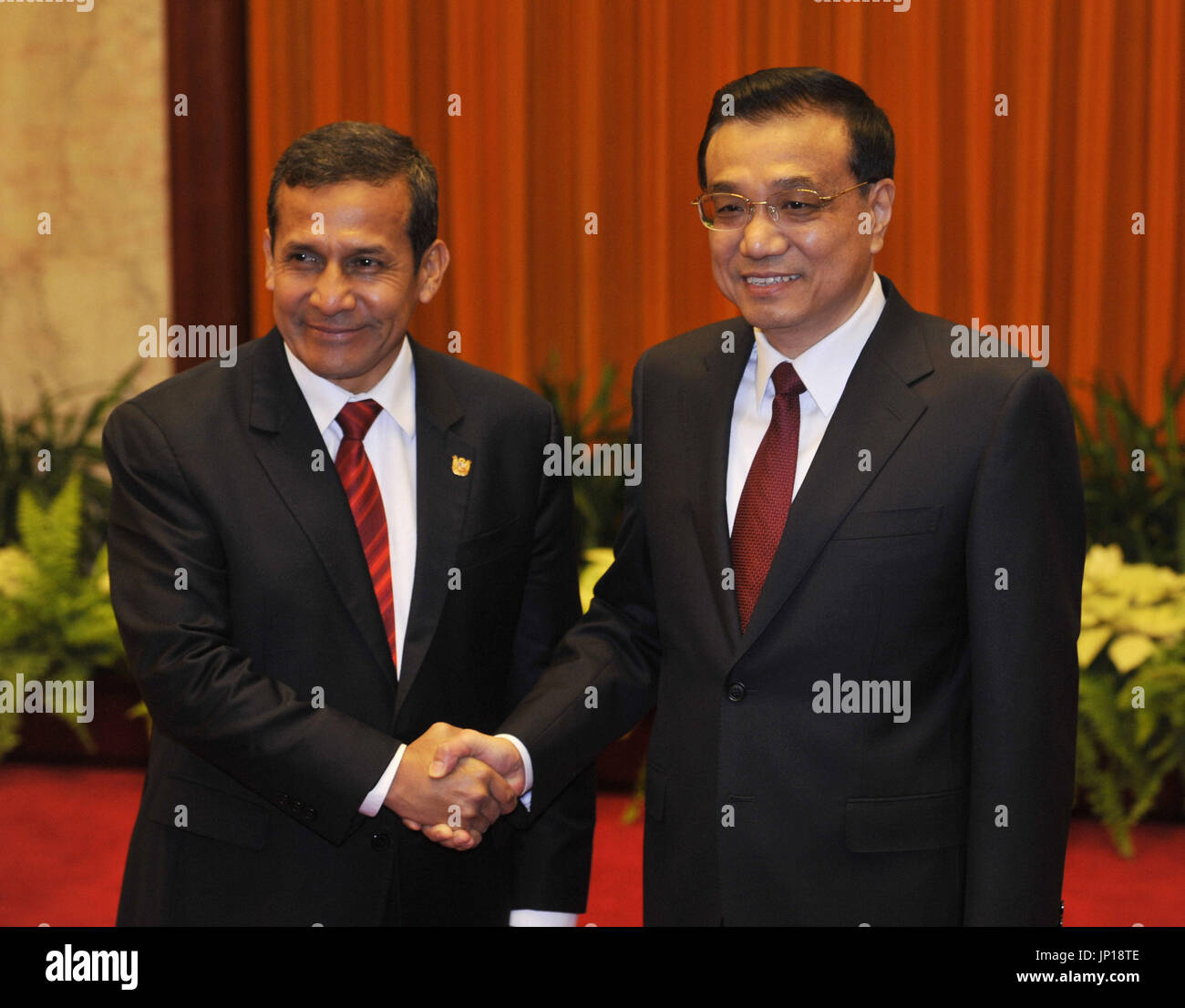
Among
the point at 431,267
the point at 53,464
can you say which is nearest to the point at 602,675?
the point at 431,267

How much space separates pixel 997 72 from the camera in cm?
556

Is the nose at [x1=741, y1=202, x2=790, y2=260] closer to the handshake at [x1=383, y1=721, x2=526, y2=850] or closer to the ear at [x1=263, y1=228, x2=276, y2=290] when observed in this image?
the ear at [x1=263, y1=228, x2=276, y2=290]

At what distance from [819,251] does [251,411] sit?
898 millimetres

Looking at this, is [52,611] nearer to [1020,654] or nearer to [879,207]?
[879,207]

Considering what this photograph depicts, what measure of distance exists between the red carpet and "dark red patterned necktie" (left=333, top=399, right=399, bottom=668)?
6.05 ft

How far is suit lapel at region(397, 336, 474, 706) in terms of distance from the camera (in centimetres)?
211

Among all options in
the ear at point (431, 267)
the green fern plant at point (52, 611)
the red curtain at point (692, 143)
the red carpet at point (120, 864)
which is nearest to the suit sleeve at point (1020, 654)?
the ear at point (431, 267)

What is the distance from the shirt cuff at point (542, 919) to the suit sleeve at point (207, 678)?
13.8 inches

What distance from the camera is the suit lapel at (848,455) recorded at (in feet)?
6.46

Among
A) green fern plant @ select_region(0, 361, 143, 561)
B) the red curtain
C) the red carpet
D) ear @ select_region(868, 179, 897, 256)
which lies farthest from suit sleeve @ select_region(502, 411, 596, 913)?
the red curtain

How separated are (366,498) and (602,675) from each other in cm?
48

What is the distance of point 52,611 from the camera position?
4.91 meters

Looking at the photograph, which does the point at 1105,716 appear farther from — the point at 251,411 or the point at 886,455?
the point at 251,411

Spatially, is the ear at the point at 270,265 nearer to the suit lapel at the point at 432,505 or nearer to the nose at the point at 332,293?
the nose at the point at 332,293
